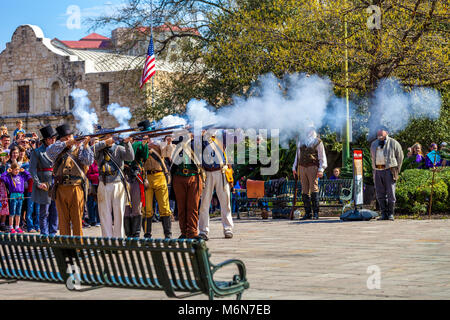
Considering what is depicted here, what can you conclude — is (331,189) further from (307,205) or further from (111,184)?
(111,184)

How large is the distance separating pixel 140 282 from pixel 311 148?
427 inches

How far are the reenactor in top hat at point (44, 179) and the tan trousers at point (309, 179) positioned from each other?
5724mm

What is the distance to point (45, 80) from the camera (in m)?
46.0

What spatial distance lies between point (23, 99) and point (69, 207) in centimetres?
3854

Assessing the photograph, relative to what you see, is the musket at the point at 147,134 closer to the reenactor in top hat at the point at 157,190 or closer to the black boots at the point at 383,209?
the reenactor in top hat at the point at 157,190

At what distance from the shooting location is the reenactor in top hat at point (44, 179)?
1194cm

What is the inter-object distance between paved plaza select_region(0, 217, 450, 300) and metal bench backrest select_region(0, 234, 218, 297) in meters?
0.52

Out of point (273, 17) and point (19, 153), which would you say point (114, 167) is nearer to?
point (19, 153)

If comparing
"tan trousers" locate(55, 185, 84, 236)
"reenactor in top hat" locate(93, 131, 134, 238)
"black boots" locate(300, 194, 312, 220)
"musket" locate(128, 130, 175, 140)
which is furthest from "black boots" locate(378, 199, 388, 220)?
"tan trousers" locate(55, 185, 84, 236)

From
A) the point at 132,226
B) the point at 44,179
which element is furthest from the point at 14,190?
the point at 132,226

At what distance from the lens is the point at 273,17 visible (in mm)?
22719

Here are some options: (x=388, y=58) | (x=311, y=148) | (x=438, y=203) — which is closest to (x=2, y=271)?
(x=311, y=148)

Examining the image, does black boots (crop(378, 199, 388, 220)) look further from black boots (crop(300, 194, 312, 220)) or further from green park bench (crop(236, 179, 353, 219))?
black boots (crop(300, 194, 312, 220))

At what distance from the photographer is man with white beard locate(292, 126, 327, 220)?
1645 centimetres
